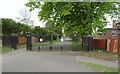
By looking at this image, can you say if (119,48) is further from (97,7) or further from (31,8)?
(31,8)

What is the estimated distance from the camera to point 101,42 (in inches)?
709

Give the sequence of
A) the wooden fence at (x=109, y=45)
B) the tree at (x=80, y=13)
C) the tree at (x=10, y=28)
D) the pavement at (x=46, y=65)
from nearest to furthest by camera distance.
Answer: the pavement at (x=46, y=65), the wooden fence at (x=109, y=45), the tree at (x=80, y=13), the tree at (x=10, y=28)

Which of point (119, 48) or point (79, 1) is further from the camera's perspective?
point (79, 1)

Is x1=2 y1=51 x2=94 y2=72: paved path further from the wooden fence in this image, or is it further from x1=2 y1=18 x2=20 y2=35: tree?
x1=2 y1=18 x2=20 y2=35: tree

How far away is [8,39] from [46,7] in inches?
262

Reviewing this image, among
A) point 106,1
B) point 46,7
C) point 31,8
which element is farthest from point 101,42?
point 31,8

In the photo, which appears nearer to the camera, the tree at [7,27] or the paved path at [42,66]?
the paved path at [42,66]

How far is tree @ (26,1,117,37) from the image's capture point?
50.1ft

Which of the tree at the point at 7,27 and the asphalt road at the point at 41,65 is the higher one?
the tree at the point at 7,27

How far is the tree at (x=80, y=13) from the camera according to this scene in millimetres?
15276

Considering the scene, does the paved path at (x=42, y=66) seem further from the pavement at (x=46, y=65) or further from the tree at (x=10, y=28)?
the tree at (x=10, y=28)

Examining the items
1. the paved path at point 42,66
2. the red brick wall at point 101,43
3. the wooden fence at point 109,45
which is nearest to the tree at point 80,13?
the red brick wall at point 101,43

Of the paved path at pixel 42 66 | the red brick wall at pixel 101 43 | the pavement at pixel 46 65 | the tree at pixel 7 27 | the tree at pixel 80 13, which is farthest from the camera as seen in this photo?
the tree at pixel 7 27

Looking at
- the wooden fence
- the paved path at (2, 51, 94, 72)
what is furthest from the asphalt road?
the wooden fence
